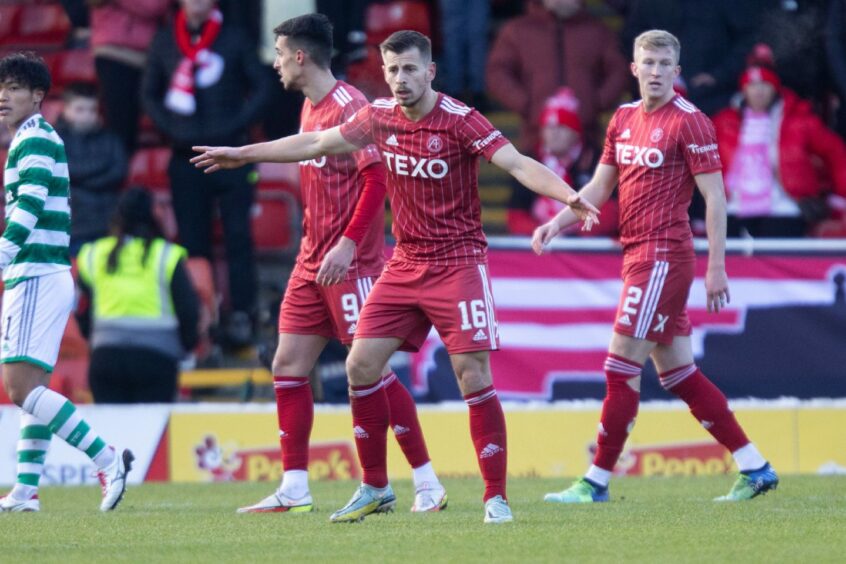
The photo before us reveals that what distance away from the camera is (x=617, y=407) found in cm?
877

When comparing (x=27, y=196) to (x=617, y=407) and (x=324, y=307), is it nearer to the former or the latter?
(x=324, y=307)

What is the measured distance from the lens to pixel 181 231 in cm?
1350

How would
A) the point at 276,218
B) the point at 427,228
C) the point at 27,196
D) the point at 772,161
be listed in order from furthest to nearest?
the point at 276,218
the point at 772,161
the point at 27,196
the point at 427,228

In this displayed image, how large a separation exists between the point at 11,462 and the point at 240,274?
257 cm

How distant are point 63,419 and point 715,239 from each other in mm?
3441

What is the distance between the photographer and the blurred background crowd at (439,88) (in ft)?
43.2

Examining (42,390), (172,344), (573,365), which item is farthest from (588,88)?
(42,390)

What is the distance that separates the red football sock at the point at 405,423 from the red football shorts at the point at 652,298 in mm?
1173

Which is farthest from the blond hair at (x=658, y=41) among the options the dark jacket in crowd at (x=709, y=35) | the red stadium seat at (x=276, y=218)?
the red stadium seat at (x=276, y=218)

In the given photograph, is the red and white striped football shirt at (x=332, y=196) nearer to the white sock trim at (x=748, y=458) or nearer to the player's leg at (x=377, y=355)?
the player's leg at (x=377, y=355)

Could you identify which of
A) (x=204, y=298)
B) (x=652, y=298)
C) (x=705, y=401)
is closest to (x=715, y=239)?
(x=652, y=298)

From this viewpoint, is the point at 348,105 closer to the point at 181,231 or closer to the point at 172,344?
the point at 172,344

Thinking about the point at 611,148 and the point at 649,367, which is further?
the point at 649,367

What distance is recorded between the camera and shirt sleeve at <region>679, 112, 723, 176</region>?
28.0 feet
